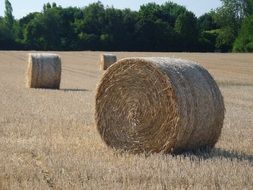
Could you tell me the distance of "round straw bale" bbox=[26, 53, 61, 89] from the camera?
56.3 ft

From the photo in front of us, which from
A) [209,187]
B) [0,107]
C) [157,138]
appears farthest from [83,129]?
[209,187]

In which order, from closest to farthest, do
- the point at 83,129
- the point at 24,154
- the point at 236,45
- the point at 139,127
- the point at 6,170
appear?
1. the point at 6,170
2. the point at 24,154
3. the point at 139,127
4. the point at 83,129
5. the point at 236,45

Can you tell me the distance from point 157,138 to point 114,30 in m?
56.5

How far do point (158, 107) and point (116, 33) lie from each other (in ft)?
183

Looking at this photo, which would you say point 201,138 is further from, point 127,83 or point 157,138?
point 127,83

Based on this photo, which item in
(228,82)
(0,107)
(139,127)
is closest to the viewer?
(139,127)

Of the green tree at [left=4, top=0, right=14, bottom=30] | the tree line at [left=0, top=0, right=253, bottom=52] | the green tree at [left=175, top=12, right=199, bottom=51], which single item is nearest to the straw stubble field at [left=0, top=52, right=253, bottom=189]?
the tree line at [left=0, top=0, right=253, bottom=52]

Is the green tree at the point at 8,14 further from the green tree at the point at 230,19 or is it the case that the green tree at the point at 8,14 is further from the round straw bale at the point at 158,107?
the round straw bale at the point at 158,107

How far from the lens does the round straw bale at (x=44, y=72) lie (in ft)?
56.3

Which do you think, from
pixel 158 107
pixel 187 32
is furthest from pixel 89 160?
pixel 187 32

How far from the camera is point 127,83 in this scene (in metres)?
7.77

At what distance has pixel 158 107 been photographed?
7.27m

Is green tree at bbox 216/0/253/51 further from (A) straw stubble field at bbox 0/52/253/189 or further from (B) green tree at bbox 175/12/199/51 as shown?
(A) straw stubble field at bbox 0/52/253/189

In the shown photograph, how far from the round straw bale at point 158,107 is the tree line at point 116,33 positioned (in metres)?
51.3
